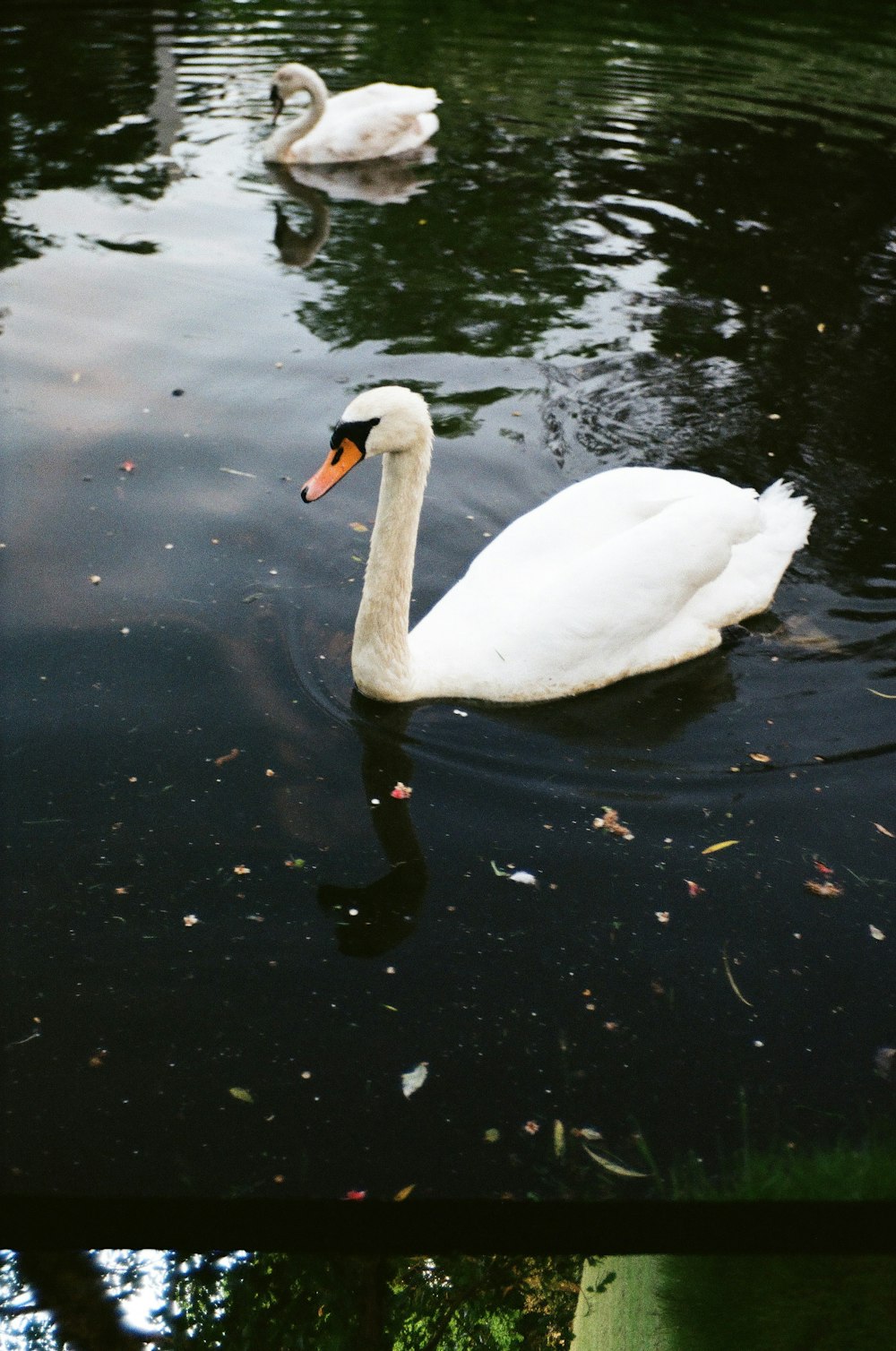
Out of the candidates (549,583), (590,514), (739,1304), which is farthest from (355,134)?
(739,1304)

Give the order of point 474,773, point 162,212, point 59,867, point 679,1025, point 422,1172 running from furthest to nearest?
1. point 162,212
2. point 474,773
3. point 59,867
4. point 679,1025
5. point 422,1172

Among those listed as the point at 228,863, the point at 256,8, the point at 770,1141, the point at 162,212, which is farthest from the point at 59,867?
the point at 256,8

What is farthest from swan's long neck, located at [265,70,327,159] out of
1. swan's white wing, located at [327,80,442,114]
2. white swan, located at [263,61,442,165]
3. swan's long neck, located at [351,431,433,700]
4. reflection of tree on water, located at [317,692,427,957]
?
reflection of tree on water, located at [317,692,427,957]

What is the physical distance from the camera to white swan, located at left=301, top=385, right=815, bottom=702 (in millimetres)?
5426

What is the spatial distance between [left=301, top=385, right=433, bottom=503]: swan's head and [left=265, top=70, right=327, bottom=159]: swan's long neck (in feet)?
29.4

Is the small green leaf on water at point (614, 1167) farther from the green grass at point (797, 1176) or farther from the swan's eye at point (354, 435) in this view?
the swan's eye at point (354, 435)

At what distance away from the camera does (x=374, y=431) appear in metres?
5.25

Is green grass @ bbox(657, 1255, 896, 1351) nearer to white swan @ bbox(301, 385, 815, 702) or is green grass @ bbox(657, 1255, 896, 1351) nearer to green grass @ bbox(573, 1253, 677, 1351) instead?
green grass @ bbox(573, 1253, 677, 1351)

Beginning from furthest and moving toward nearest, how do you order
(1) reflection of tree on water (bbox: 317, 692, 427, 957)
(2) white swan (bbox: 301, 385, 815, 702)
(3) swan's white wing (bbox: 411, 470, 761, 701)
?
(3) swan's white wing (bbox: 411, 470, 761, 701)
(2) white swan (bbox: 301, 385, 815, 702)
(1) reflection of tree on water (bbox: 317, 692, 427, 957)

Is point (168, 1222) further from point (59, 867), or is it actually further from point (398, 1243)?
point (59, 867)

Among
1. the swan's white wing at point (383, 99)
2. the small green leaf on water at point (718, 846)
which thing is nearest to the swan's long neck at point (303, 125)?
the swan's white wing at point (383, 99)

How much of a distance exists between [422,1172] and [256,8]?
68.0ft

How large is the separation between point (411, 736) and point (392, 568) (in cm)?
70

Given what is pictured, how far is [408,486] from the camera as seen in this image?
A: 5438mm
